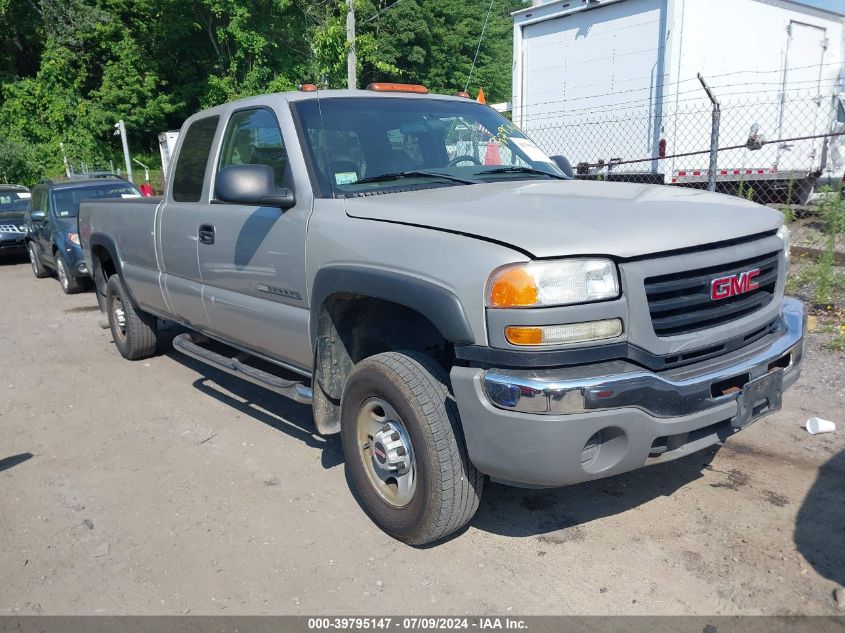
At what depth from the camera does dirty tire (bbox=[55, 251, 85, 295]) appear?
33.9ft

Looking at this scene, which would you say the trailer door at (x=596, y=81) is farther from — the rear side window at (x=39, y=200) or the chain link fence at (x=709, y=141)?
the rear side window at (x=39, y=200)

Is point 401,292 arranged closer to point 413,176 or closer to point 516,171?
point 413,176

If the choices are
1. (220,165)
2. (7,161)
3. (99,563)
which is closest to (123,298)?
(220,165)

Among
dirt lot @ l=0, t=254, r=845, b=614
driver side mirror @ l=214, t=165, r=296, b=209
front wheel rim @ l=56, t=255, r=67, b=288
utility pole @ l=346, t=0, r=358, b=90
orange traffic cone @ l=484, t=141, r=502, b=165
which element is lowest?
dirt lot @ l=0, t=254, r=845, b=614

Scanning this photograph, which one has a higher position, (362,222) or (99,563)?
(362,222)

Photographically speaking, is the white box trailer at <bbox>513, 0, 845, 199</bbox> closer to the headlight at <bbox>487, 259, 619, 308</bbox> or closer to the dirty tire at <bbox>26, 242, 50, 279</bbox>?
the headlight at <bbox>487, 259, 619, 308</bbox>

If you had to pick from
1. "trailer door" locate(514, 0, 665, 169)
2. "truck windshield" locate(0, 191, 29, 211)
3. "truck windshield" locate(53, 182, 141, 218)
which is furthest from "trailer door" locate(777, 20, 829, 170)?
"truck windshield" locate(0, 191, 29, 211)

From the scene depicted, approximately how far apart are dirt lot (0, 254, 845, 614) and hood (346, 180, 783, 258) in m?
1.40

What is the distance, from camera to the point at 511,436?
2639 mm

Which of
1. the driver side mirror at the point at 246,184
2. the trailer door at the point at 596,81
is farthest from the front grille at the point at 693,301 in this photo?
the trailer door at the point at 596,81

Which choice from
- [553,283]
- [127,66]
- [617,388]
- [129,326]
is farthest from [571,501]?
[127,66]

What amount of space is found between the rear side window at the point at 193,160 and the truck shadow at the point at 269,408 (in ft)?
5.18

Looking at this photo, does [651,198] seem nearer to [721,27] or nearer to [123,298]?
[123,298]

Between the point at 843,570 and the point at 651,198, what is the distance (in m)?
1.78
